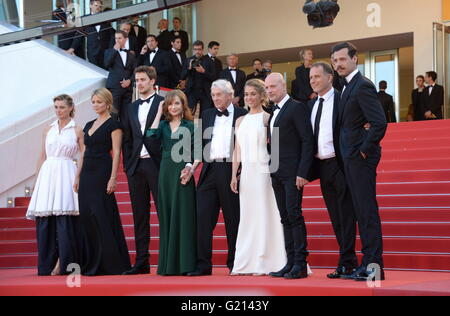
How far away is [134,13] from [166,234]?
9.15 ft

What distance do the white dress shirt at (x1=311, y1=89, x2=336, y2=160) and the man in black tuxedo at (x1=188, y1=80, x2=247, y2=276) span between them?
103 cm

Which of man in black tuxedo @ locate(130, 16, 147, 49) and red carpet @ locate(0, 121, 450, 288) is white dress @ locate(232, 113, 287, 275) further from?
man in black tuxedo @ locate(130, 16, 147, 49)

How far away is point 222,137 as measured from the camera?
699 cm

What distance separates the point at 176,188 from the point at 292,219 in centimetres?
123

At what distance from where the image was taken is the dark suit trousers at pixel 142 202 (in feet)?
23.0

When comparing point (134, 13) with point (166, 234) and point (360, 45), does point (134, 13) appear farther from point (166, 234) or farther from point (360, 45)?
point (360, 45)

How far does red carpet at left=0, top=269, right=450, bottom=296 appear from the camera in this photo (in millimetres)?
5285

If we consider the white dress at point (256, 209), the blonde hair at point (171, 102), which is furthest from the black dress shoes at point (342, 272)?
the blonde hair at point (171, 102)

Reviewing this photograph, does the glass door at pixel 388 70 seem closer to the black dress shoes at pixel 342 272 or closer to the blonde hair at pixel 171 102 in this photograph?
the blonde hair at pixel 171 102

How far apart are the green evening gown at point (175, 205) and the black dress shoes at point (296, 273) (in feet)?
3.41

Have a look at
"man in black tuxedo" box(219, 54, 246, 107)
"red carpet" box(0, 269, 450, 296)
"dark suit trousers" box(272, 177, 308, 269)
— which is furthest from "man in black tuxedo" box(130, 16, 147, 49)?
"dark suit trousers" box(272, 177, 308, 269)

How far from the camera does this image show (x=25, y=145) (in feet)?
35.1

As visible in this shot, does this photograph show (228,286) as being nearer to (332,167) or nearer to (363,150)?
(332,167)
